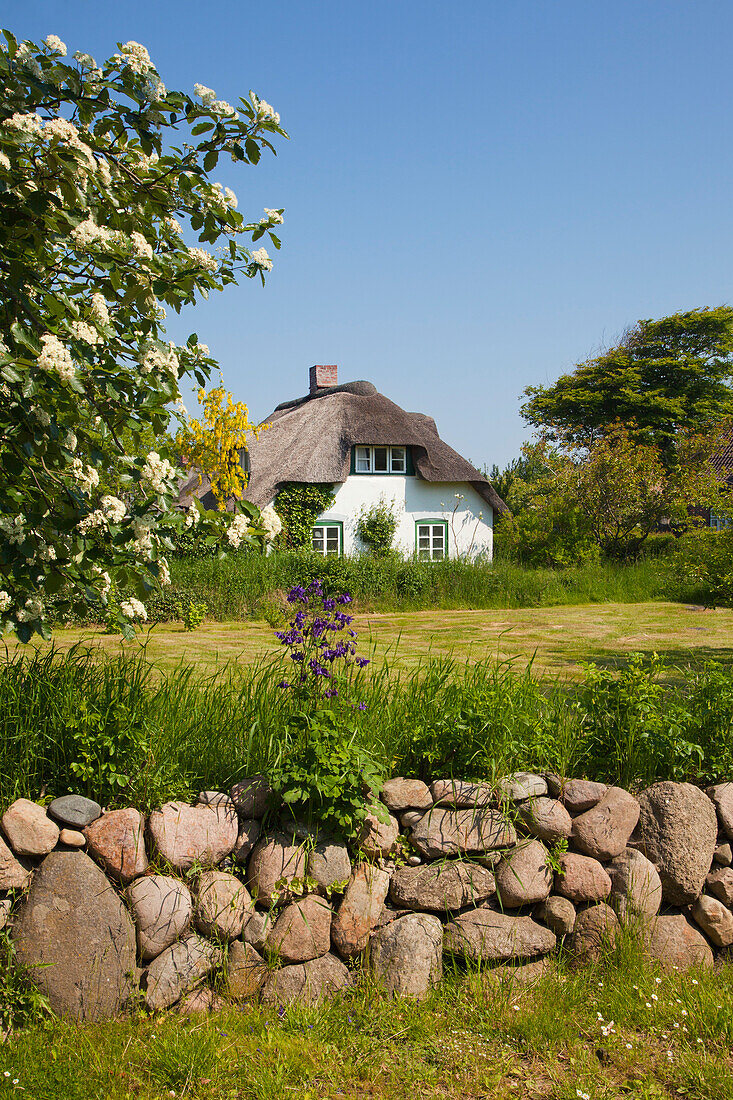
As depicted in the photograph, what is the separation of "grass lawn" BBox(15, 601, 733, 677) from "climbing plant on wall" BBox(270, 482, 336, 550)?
613 cm

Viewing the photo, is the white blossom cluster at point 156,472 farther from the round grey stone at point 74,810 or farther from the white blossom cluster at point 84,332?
the round grey stone at point 74,810

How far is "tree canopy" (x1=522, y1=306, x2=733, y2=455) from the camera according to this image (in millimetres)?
36156

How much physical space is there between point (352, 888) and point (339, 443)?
60.8ft

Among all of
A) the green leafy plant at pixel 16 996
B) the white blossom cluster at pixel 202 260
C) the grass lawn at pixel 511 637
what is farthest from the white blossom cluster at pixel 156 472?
the grass lawn at pixel 511 637

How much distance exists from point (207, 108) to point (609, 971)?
148 inches

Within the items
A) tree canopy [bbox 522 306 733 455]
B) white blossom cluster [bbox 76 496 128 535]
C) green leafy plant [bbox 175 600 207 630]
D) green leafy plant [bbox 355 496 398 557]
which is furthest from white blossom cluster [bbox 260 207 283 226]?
tree canopy [bbox 522 306 733 455]

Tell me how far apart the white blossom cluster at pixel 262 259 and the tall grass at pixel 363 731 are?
189 centimetres

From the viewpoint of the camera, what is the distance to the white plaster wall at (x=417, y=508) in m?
21.5

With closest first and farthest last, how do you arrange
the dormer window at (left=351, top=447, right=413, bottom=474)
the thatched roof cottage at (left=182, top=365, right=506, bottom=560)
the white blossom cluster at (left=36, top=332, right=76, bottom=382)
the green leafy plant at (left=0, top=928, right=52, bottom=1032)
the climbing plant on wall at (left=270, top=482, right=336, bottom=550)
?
1. the white blossom cluster at (left=36, top=332, right=76, bottom=382)
2. the green leafy plant at (left=0, top=928, right=52, bottom=1032)
3. the climbing plant on wall at (left=270, top=482, right=336, bottom=550)
4. the thatched roof cottage at (left=182, top=365, right=506, bottom=560)
5. the dormer window at (left=351, top=447, right=413, bottom=474)

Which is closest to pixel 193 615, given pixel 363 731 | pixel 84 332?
pixel 363 731

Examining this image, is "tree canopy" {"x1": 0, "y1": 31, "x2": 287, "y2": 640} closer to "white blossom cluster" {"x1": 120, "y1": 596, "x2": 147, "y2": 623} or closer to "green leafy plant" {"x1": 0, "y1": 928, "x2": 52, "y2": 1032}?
"white blossom cluster" {"x1": 120, "y1": 596, "x2": 147, "y2": 623}

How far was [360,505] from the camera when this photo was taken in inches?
856

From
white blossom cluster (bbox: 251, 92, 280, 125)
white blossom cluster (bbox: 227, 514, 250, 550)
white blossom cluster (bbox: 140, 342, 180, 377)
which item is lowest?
white blossom cluster (bbox: 227, 514, 250, 550)

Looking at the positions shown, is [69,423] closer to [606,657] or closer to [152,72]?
[152,72]
